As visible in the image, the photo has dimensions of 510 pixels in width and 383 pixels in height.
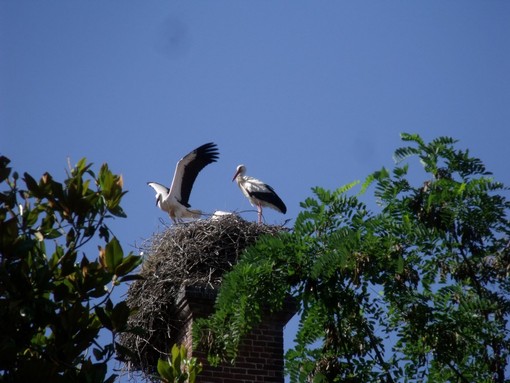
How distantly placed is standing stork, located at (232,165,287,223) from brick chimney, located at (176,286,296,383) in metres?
4.92

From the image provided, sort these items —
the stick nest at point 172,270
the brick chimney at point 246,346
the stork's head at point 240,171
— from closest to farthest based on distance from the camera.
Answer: the brick chimney at point 246,346 → the stick nest at point 172,270 → the stork's head at point 240,171

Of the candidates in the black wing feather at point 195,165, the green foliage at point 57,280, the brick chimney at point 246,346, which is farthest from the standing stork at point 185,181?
the green foliage at point 57,280

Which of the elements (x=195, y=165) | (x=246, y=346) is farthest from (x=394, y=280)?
(x=195, y=165)

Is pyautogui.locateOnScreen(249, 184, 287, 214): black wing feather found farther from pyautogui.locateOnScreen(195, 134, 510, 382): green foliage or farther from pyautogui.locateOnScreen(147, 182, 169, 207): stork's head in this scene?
pyautogui.locateOnScreen(195, 134, 510, 382): green foliage

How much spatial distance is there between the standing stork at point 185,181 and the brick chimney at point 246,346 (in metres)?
3.92

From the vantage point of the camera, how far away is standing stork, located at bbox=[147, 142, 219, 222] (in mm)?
15156

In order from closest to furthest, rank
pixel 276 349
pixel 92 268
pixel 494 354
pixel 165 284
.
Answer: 1. pixel 92 268
2. pixel 494 354
3. pixel 276 349
4. pixel 165 284

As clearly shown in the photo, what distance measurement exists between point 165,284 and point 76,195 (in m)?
5.95

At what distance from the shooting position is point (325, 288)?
27.7 ft

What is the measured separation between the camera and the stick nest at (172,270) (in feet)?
38.1

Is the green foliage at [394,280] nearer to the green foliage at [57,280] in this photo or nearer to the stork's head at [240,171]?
the green foliage at [57,280]

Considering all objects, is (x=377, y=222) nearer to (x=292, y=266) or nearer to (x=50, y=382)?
(x=292, y=266)

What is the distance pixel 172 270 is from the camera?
12.1 m

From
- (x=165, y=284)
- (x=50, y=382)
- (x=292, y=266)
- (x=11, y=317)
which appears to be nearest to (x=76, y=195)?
(x=11, y=317)
